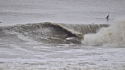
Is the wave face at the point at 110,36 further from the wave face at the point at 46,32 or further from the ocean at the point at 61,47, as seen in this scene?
the wave face at the point at 46,32

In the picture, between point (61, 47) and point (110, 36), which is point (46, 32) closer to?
point (61, 47)

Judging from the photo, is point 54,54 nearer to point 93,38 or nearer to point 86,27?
point 93,38

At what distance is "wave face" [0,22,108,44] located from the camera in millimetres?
15855

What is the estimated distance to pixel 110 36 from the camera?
16.6 m

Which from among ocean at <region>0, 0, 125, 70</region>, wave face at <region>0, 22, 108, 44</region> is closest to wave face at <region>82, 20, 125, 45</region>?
ocean at <region>0, 0, 125, 70</region>

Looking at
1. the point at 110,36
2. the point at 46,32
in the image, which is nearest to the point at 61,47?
the point at 46,32

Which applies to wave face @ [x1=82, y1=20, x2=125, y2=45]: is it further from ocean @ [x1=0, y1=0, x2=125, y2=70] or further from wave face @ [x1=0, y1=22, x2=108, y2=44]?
wave face @ [x1=0, y1=22, x2=108, y2=44]

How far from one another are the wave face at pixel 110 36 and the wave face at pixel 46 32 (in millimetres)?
1087

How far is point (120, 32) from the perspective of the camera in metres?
16.8

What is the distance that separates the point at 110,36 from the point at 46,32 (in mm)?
7622

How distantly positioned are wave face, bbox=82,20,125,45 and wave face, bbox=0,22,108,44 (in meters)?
1.09

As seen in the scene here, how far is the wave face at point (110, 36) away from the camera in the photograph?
15859 mm

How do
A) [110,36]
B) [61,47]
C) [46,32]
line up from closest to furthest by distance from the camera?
[61,47], [110,36], [46,32]

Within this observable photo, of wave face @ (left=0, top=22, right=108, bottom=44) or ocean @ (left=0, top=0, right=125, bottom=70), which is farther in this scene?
wave face @ (left=0, top=22, right=108, bottom=44)
